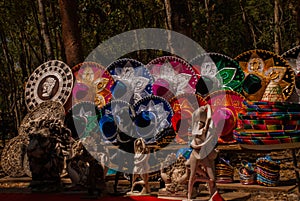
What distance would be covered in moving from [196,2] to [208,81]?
40.3 feet

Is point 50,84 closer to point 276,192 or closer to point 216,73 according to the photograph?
point 216,73

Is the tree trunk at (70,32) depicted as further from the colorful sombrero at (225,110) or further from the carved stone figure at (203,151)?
the carved stone figure at (203,151)

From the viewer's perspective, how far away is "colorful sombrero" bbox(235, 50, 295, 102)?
283 inches

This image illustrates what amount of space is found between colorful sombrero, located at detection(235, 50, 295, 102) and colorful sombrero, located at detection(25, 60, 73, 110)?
3.29 m

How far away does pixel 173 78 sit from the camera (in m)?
8.38

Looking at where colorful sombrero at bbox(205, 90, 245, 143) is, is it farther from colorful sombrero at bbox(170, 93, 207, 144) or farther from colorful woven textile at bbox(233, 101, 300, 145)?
colorful woven textile at bbox(233, 101, 300, 145)

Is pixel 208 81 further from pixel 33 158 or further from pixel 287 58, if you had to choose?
pixel 33 158

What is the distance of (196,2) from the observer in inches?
769

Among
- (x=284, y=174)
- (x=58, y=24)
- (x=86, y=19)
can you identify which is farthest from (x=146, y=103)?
(x=86, y=19)

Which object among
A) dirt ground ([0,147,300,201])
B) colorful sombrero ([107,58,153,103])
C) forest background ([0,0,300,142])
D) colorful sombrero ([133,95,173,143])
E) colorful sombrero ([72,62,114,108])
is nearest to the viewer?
dirt ground ([0,147,300,201])

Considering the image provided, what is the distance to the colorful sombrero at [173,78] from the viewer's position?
26.8 ft

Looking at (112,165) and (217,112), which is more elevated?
(217,112)

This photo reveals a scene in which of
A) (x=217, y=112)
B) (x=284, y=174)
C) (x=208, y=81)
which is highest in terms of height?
(x=208, y=81)

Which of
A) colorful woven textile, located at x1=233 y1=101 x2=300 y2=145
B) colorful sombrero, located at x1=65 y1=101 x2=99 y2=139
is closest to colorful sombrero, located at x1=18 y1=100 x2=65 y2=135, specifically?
colorful sombrero, located at x1=65 y1=101 x2=99 y2=139
